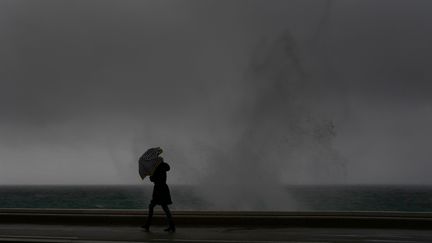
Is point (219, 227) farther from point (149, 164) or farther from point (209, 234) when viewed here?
point (149, 164)

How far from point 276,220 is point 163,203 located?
2528 millimetres

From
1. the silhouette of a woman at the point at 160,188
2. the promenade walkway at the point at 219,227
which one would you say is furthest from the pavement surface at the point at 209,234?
the silhouette of a woman at the point at 160,188

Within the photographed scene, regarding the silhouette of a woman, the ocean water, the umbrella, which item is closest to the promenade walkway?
the silhouette of a woman

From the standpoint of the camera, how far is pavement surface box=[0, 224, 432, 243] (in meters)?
8.95

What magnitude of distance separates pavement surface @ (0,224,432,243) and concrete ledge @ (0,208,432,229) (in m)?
0.32

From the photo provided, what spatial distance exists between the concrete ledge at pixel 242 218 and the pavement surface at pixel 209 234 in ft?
1.03

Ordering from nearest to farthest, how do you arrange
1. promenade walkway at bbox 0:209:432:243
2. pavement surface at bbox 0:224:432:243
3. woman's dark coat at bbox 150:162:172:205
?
1. pavement surface at bbox 0:224:432:243
2. promenade walkway at bbox 0:209:432:243
3. woman's dark coat at bbox 150:162:172:205

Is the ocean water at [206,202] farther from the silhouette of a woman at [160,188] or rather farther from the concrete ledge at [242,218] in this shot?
the silhouette of a woman at [160,188]

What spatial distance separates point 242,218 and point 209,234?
1.57m

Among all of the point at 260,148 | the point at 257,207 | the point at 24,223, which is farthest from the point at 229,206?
the point at 24,223

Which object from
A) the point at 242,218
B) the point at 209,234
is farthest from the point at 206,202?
the point at 209,234

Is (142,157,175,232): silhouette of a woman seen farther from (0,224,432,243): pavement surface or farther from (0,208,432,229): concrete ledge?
(0,208,432,229): concrete ledge

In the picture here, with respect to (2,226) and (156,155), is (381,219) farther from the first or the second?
(2,226)

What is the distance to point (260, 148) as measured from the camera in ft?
86.3
